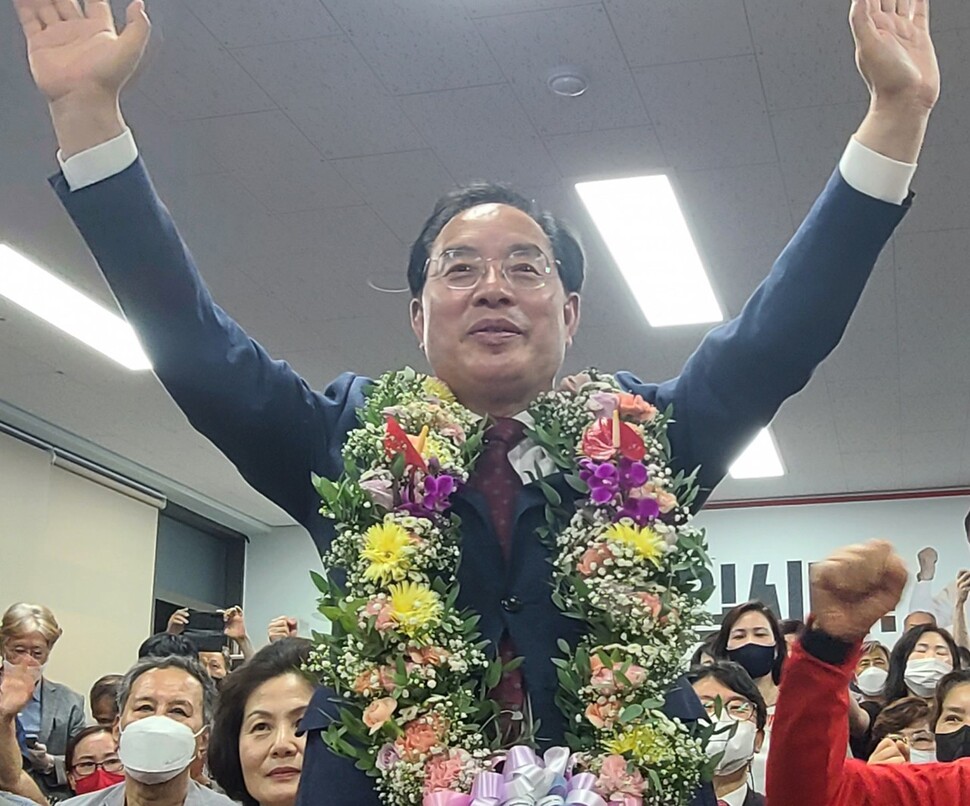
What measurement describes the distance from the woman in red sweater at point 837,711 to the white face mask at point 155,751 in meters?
1.71

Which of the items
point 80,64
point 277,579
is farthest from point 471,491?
point 277,579

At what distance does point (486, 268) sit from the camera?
1.61 meters

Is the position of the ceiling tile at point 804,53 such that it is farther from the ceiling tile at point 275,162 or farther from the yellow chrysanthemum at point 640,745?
the yellow chrysanthemum at point 640,745

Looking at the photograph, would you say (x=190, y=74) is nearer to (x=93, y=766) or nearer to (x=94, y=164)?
(x=93, y=766)

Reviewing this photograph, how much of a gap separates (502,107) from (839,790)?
9.99ft

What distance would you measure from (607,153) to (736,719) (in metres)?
2.35

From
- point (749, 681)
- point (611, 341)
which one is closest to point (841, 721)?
point (749, 681)

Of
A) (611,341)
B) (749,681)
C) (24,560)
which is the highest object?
(611,341)

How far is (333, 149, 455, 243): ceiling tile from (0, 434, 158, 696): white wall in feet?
12.0

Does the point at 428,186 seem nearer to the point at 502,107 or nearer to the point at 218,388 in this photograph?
the point at 502,107

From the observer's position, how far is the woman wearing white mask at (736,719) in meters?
3.05

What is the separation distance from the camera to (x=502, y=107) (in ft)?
14.3

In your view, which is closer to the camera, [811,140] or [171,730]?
[171,730]

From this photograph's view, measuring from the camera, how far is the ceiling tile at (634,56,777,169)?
4.14m
